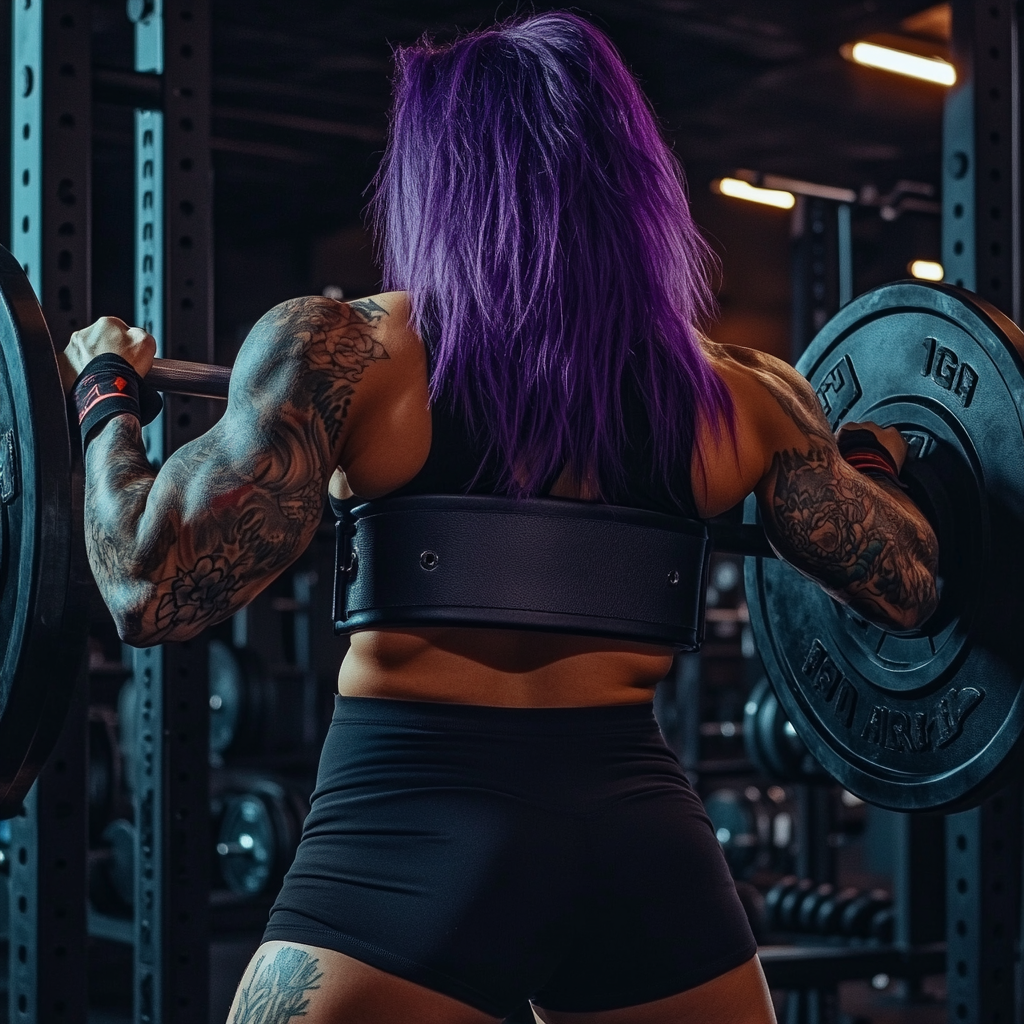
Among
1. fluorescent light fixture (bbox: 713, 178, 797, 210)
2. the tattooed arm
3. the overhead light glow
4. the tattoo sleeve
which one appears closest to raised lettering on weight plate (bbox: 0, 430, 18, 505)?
the tattoo sleeve

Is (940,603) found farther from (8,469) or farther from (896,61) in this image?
(896,61)

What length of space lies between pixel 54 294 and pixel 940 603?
1.20 metres

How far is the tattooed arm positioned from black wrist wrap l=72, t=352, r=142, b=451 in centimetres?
57

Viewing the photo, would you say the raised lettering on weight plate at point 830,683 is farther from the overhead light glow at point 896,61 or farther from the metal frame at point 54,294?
the overhead light glow at point 896,61

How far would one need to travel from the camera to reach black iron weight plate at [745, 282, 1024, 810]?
1656 mm

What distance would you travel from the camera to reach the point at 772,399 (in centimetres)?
138

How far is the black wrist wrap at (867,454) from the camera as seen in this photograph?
1637mm

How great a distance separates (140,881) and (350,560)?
116 cm

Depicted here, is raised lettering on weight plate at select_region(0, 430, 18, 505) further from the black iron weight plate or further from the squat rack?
the black iron weight plate

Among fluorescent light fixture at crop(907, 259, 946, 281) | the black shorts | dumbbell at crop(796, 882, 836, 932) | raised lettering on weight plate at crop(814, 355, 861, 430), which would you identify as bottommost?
dumbbell at crop(796, 882, 836, 932)

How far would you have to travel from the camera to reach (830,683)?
185cm

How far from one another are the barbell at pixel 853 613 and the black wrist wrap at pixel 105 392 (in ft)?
0.10

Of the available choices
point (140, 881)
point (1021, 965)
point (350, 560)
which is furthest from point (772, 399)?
point (1021, 965)

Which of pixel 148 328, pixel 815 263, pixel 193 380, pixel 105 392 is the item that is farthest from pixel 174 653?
pixel 815 263
